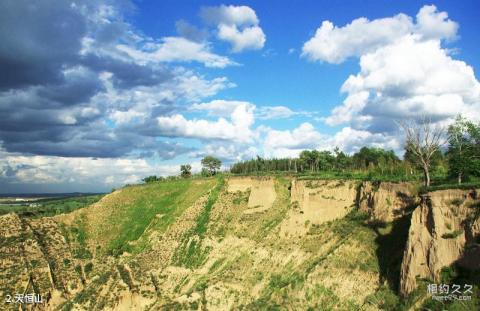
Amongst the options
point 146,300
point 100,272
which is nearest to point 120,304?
point 146,300

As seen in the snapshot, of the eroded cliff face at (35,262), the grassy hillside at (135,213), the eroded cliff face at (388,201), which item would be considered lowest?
the eroded cliff face at (35,262)

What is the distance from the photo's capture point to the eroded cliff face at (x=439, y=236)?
26.9m

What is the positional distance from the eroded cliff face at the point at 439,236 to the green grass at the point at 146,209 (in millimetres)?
43196

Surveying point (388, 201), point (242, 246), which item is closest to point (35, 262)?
point (242, 246)

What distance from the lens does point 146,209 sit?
72.9 metres

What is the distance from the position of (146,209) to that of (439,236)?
5437 cm

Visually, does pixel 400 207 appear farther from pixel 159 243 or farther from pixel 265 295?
pixel 159 243

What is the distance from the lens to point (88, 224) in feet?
240

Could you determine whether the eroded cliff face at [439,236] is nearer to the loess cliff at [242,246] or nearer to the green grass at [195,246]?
the loess cliff at [242,246]

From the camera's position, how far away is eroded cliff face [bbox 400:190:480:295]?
26891 mm

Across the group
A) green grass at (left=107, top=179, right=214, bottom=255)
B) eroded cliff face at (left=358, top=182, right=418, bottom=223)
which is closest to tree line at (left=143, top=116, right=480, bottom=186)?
eroded cliff face at (left=358, top=182, right=418, bottom=223)

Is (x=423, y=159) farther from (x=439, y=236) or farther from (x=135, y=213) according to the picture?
(x=135, y=213)

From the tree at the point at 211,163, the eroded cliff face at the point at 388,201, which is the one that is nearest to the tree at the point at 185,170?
the tree at the point at 211,163

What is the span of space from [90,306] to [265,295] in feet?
82.6
